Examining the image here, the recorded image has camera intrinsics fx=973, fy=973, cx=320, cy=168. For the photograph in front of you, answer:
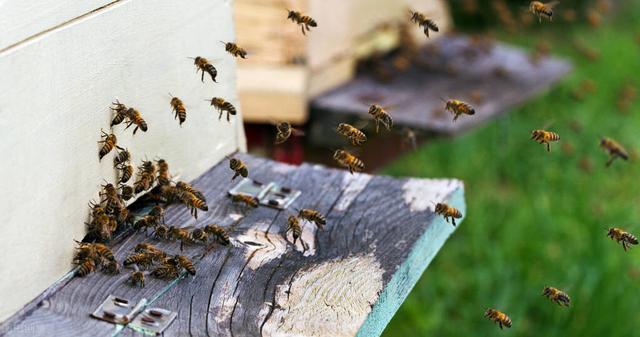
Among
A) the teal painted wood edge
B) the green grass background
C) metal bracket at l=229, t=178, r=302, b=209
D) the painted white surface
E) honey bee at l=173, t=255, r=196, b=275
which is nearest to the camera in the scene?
the painted white surface

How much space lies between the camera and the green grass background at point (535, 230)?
221 inches

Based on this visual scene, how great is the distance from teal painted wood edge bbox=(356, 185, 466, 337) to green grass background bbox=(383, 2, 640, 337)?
242 centimetres

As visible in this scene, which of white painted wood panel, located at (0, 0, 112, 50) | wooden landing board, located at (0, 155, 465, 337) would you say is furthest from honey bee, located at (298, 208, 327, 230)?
white painted wood panel, located at (0, 0, 112, 50)

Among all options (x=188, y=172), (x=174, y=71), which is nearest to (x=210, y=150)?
(x=188, y=172)

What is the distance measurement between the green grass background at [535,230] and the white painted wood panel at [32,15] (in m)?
3.61

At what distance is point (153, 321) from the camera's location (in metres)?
2.42

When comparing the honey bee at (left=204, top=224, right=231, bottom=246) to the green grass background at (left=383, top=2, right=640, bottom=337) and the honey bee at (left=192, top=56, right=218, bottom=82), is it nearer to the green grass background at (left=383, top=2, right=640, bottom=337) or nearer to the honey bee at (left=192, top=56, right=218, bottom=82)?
the honey bee at (left=192, top=56, right=218, bottom=82)

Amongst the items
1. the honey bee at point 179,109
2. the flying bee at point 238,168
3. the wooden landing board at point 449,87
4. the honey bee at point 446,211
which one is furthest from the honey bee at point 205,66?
the wooden landing board at point 449,87

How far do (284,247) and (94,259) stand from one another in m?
0.55

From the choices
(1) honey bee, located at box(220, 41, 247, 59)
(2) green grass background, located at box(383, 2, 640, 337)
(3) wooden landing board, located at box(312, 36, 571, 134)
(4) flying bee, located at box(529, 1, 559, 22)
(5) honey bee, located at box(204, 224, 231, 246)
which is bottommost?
(2) green grass background, located at box(383, 2, 640, 337)

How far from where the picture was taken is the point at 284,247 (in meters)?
2.84

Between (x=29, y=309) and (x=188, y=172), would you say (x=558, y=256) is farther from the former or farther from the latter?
(x=29, y=309)

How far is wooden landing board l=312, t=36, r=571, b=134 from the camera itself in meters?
5.64

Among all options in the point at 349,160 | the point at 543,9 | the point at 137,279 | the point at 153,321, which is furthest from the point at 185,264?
the point at 543,9
